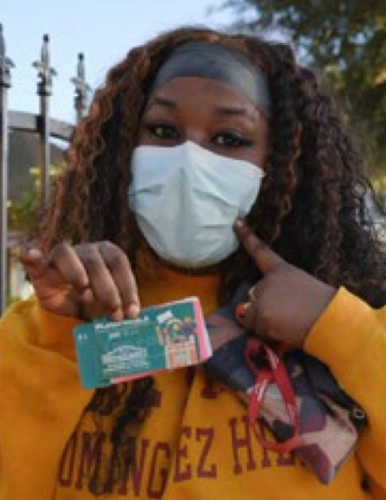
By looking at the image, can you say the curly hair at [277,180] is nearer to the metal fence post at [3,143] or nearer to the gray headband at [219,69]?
the gray headband at [219,69]

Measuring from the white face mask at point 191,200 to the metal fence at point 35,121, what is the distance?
95.0 inches

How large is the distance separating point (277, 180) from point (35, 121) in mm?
2949

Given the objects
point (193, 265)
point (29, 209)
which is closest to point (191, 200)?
point (193, 265)

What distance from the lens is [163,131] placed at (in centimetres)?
192

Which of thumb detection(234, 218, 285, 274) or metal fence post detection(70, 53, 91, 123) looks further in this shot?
metal fence post detection(70, 53, 91, 123)

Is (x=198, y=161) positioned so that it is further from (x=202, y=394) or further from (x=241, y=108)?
(x=202, y=394)

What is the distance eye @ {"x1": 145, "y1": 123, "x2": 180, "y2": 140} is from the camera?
1897 millimetres

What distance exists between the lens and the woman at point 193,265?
1673mm

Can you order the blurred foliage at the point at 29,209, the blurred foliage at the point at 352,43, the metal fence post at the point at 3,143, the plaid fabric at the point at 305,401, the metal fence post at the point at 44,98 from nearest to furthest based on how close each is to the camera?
1. the plaid fabric at the point at 305,401
2. the blurred foliage at the point at 29,209
3. the metal fence post at the point at 3,143
4. the metal fence post at the point at 44,98
5. the blurred foliage at the point at 352,43

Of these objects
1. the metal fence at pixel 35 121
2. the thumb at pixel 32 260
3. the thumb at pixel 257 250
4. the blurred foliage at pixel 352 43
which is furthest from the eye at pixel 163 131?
the blurred foliage at pixel 352 43

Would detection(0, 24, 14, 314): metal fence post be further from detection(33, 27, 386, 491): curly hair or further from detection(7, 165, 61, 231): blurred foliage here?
detection(33, 27, 386, 491): curly hair

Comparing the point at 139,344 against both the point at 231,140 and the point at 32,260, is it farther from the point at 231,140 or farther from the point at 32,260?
the point at 231,140

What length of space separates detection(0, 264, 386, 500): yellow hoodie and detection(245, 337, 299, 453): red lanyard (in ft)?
0.09

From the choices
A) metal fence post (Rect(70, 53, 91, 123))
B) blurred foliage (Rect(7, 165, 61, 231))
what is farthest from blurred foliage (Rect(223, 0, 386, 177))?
metal fence post (Rect(70, 53, 91, 123))
